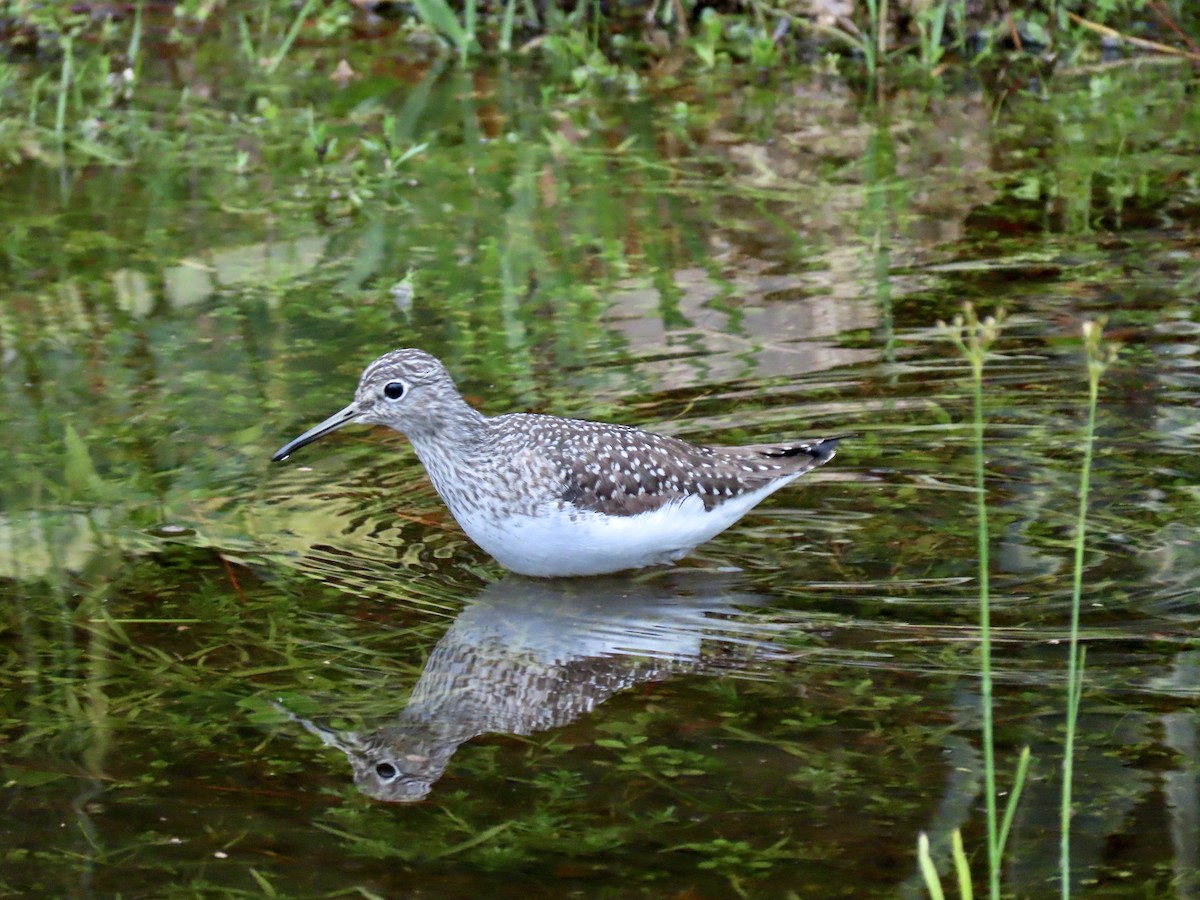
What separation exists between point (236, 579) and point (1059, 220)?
16.6 feet

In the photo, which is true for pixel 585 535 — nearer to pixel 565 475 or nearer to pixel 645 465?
pixel 565 475

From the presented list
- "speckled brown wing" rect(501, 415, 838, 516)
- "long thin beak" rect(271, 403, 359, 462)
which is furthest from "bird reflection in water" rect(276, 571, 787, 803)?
"long thin beak" rect(271, 403, 359, 462)

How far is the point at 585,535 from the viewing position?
5.79 meters

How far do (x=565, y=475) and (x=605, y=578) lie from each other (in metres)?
0.47

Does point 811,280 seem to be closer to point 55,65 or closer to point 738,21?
point 738,21

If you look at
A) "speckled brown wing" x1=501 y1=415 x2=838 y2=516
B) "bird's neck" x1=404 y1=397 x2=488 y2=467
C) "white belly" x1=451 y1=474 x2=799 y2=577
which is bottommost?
"white belly" x1=451 y1=474 x2=799 y2=577

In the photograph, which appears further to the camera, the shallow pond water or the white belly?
the white belly

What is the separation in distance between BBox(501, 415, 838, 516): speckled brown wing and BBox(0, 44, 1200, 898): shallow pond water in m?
0.28

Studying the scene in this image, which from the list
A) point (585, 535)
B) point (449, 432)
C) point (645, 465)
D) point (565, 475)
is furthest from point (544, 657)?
point (449, 432)

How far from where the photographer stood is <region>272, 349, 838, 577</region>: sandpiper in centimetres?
581

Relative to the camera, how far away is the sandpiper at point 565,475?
5.81 meters

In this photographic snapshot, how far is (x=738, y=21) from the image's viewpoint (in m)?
12.3

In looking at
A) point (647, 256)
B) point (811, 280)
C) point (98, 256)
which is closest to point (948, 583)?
point (811, 280)

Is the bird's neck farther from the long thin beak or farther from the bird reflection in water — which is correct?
the bird reflection in water
